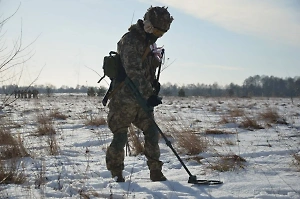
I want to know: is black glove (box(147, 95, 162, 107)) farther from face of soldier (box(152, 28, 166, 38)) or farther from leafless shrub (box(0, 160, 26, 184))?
leafless shrub (box(0, 160, 26, 184))

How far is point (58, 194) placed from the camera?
256 cm

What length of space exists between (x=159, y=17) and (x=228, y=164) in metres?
1.67

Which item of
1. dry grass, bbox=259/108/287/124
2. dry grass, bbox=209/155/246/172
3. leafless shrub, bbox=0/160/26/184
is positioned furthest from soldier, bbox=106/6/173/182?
dry grass, bbox=259/108/287/124

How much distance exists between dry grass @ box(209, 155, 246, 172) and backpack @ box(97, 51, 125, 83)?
54.2 inches

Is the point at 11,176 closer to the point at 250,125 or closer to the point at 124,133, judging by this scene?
the point at 124,133

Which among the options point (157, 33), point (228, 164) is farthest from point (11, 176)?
point (228, 164)

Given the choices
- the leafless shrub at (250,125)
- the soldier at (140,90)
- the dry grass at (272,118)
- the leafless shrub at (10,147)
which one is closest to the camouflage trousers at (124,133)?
the soldier at (140,90)

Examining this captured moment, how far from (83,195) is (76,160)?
1.76 meters

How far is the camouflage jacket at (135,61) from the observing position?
120 inches

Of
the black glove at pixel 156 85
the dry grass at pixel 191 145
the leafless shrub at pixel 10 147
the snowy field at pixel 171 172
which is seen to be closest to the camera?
the snowy field at pixel 171 172

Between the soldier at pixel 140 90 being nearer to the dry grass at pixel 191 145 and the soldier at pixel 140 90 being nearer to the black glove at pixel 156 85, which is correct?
the black glove at pixel 156 85

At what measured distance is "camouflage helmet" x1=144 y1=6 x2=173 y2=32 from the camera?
3.03 metres

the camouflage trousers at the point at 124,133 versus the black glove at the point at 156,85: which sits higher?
the black glove at the point at 156,85

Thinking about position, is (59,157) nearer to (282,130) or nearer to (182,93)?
(282,130)
